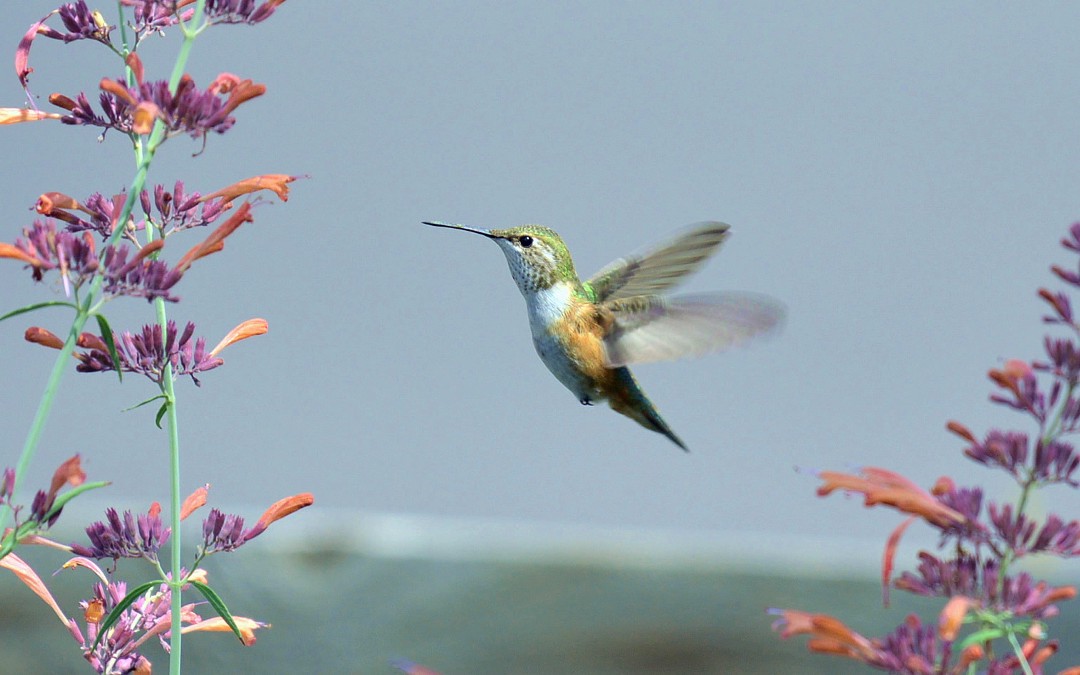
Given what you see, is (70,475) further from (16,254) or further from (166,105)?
(166,105)

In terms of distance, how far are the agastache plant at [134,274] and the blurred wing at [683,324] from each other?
715 mm

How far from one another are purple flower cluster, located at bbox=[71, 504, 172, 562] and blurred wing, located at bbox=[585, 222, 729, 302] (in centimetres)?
101

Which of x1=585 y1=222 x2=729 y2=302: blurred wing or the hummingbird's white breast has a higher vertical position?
x1=585 y1=222 x2=729 y2=302: blurred wing

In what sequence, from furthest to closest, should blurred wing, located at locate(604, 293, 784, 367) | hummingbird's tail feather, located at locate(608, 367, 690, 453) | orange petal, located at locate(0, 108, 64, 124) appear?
hummingbird's tail feather, located at locate(608, 367, 690, 453), blurred wing, located at locate(604, 293, 784, 367), orange petal, located at locate(0, 108, 64, 124)

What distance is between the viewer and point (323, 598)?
417 centimetres

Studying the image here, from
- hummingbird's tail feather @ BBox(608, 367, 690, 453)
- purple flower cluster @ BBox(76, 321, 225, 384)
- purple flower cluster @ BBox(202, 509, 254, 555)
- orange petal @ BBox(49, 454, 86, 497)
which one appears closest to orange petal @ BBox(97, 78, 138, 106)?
purple flower cluster @ BBox(76, 321, 225, 384)

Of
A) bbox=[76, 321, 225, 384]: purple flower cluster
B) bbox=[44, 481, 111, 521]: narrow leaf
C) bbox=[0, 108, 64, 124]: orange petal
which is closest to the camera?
bbox=[44, 481, 111, 521]: narrow leaf

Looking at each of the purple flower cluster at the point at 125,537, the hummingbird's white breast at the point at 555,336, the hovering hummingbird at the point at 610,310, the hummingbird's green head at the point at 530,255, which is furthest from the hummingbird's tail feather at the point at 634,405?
the purple flower cluster at the point at 125,537

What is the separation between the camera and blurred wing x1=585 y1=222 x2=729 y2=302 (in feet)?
7.05

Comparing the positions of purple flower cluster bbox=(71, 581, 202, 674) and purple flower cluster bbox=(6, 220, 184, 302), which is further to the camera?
purple flower cluster bbox=(71, 581, 202, 674)

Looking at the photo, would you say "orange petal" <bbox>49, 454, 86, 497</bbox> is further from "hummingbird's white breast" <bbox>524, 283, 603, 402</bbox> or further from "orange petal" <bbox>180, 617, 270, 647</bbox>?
"hummingbird's white breast" <bbox>524, 283, 603, 402</bbox>

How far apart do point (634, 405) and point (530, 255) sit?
40 centimetres

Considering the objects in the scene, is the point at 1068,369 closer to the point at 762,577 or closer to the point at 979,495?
the point at 979,495

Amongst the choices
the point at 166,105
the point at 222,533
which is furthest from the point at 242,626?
the point at 166,105
